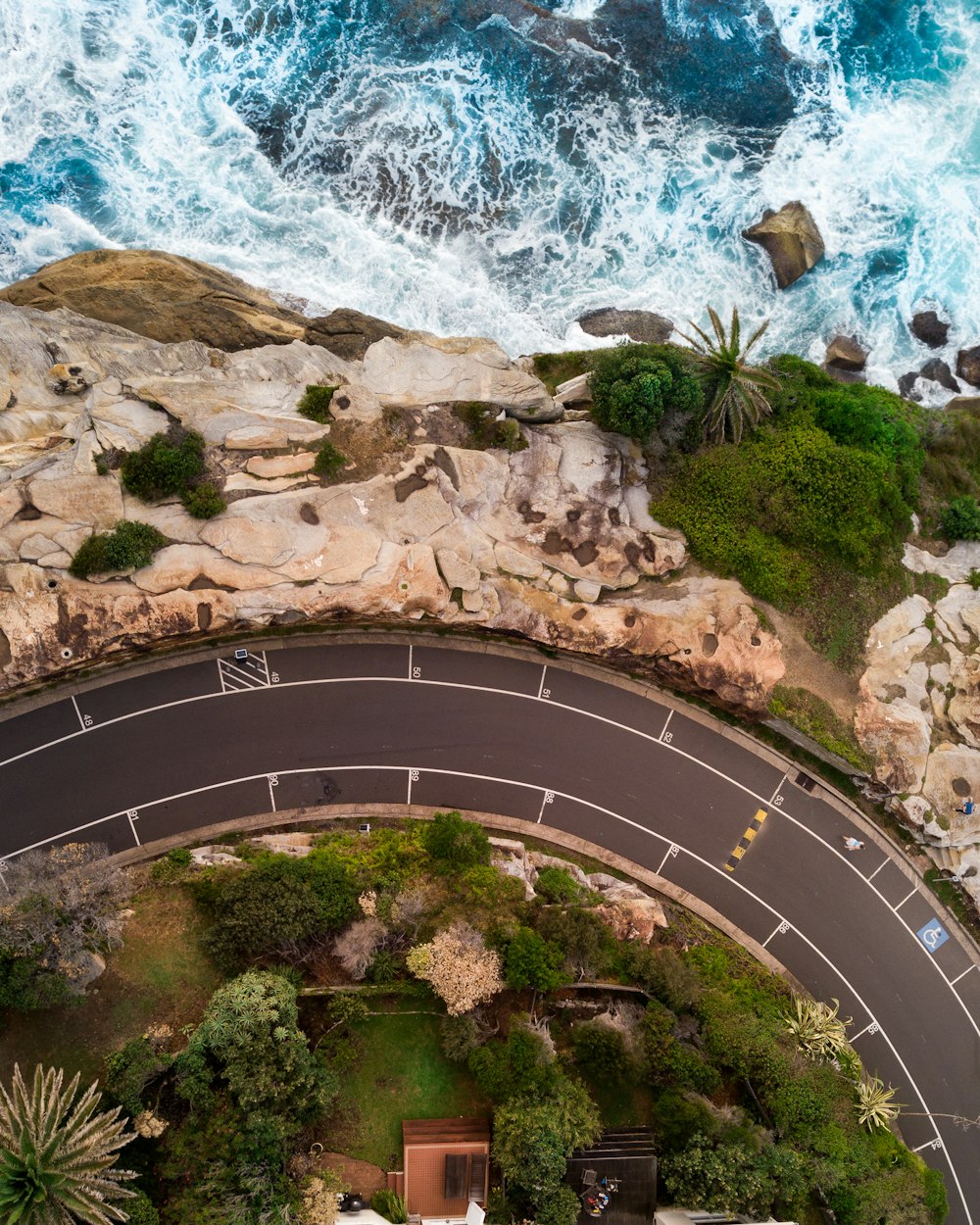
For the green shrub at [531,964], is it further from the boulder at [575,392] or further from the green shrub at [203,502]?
the boulder at [575,392]

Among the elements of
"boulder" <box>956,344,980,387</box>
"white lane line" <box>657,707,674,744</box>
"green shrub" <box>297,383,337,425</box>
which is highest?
"boulder" <box>956,344,980,387</box>

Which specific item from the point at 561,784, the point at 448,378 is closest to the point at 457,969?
the point at 561,784

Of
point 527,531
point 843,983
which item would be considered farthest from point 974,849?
point 527,531

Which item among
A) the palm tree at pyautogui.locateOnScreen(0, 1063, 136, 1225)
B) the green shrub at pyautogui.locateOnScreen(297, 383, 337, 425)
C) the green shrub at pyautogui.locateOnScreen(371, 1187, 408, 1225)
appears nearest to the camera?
the palm tree at pyautogui.locateOnScreen(0, 1063, 136, 1225)

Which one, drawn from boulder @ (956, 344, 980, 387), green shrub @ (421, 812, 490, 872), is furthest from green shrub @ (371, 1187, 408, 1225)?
boulder @ (956, 344, 980, 387)

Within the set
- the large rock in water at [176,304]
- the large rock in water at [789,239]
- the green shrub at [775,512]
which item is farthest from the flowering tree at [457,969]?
the large rock in water at [789,239]

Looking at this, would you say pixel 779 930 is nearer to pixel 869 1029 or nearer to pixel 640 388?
pixel 869 1029

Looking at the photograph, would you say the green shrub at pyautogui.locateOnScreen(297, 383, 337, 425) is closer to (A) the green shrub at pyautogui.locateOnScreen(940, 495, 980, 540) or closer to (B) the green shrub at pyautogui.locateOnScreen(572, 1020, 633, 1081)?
(B) the green shrub at pyautogui.locateOnScreen(572, 1020, 633, 1081)
